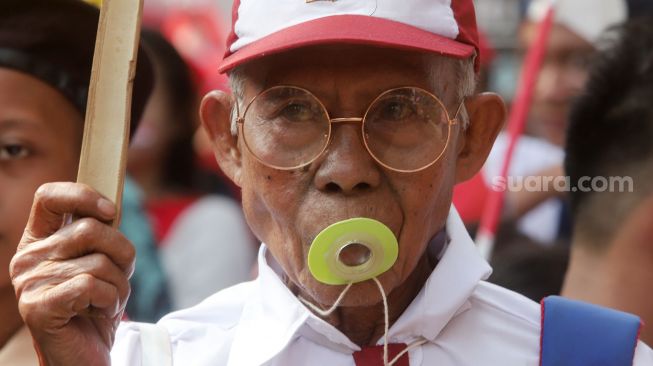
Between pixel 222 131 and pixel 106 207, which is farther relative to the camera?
pixel 222 131

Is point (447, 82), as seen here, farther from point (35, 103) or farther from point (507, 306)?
point (35, 103)

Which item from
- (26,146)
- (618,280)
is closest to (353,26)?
(26,146)

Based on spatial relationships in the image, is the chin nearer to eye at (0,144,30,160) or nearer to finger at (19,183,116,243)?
finger at (19,183,116,243)

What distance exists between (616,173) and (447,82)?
3.52 ft

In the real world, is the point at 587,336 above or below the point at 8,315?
above

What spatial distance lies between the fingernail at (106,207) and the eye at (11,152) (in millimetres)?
793

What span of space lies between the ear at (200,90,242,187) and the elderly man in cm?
6

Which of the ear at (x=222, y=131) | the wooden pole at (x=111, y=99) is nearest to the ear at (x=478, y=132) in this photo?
the ear at (x=222, y=131)

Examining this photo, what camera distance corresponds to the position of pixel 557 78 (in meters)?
5.41

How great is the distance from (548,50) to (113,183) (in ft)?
11.2

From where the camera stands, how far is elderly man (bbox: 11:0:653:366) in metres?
2.21

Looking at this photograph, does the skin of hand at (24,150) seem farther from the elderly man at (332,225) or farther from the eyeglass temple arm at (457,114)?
the eyeglass temple arm at (457,114)

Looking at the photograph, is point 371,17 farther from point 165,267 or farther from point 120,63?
point 165,267

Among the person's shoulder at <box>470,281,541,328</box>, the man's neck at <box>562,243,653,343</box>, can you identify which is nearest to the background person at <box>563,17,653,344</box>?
the man's neck at <box>562,243,653,343</box>
